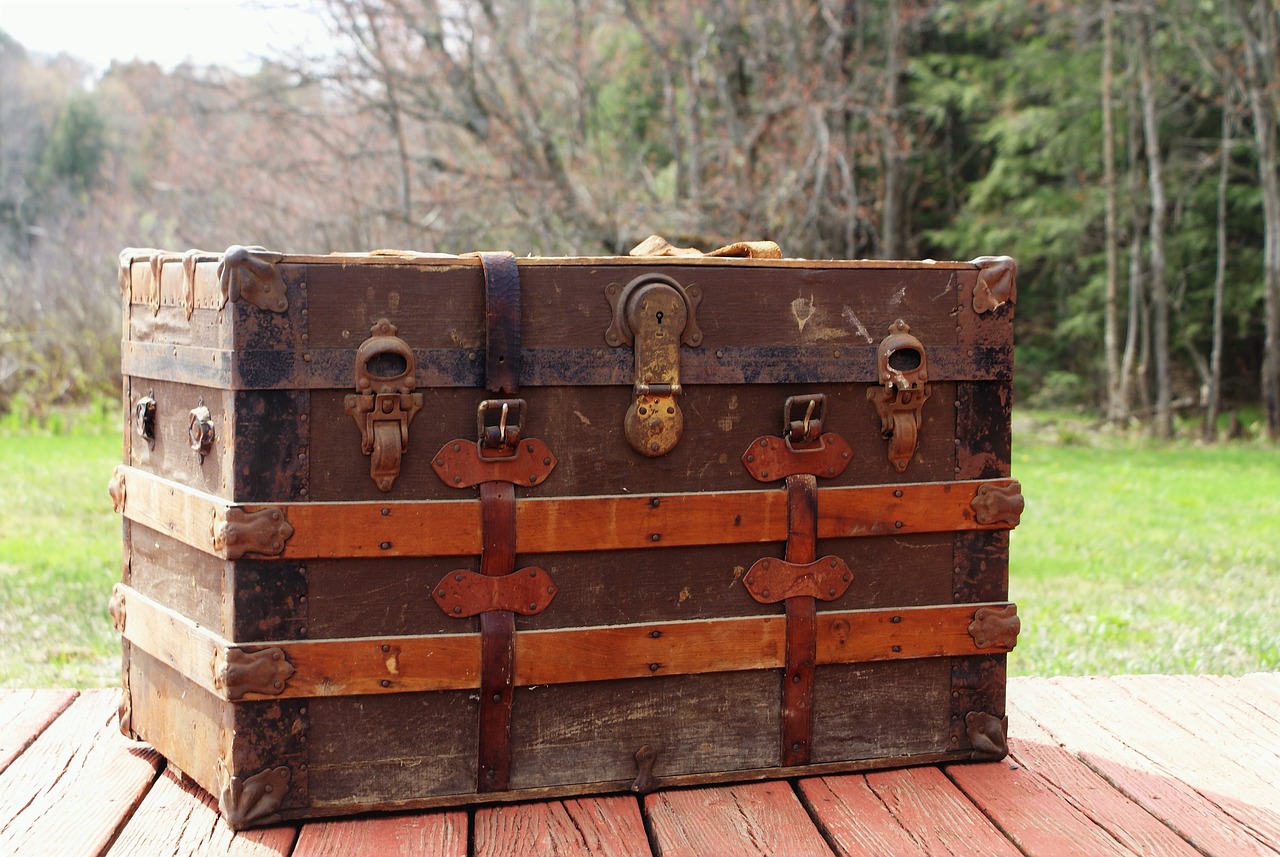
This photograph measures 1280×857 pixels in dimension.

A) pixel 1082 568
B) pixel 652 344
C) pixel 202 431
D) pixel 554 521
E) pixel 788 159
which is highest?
pixel 788 159

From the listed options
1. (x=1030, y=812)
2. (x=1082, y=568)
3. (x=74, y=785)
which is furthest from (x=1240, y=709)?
(x=74, y=785)

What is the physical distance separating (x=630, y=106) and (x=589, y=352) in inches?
524

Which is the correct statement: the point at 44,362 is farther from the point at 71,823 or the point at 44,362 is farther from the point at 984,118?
the point at 984,118

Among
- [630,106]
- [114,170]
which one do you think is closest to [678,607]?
[630,106]

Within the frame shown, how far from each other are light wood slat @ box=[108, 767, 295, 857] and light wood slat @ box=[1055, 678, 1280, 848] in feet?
7.02

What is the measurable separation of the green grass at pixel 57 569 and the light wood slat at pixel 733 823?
2.32m

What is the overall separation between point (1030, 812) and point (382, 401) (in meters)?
1.73

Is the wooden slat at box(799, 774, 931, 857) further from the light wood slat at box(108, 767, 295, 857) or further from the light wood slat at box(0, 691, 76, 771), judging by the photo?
the light wood slat at box(0, 691, 76, 771)

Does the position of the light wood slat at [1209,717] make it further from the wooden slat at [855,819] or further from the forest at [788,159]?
the forest at [788,159]

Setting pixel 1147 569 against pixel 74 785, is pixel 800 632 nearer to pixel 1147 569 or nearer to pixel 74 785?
pixel 74 785

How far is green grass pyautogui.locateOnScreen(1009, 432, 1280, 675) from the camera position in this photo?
4.64 meters

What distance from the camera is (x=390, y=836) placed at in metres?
2.58

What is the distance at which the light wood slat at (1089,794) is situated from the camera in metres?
2.62

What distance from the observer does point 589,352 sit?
2.76 meters
